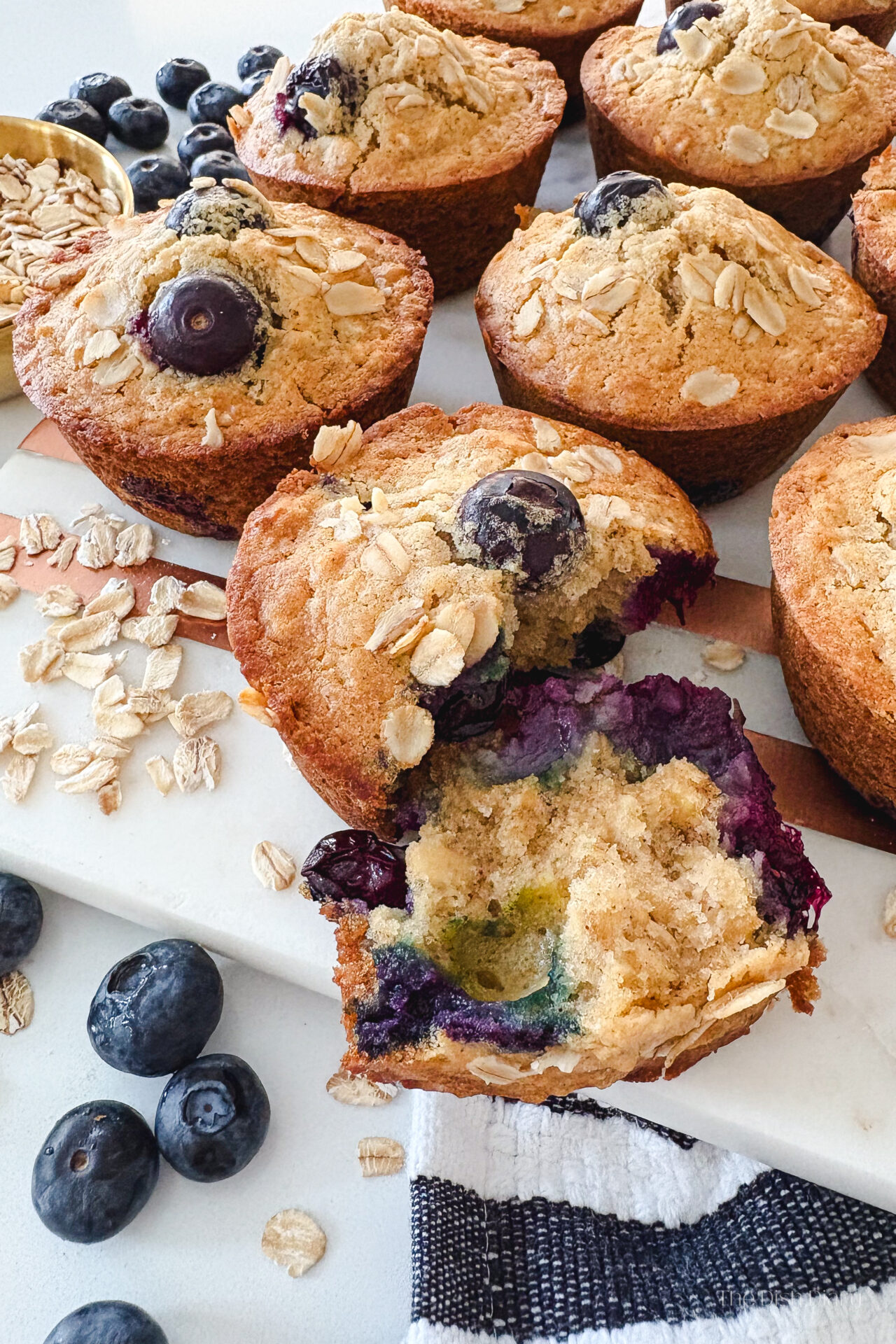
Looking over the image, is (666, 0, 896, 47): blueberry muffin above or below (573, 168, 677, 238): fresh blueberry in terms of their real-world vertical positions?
above

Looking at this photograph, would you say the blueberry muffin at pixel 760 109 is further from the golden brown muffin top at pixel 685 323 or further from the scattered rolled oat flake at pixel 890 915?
the scattered rolled oat flake at pixel 890 915

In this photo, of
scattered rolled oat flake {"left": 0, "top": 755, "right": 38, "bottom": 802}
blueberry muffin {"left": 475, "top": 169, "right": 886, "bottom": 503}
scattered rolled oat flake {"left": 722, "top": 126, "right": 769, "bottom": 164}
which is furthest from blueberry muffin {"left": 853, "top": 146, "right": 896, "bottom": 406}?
scattered rolled oat flake {"left": 0, "top": 755, "right": 38, "bottom": 802}

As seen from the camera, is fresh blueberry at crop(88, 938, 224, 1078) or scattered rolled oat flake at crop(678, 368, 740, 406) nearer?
fresh blueberry at crop(88, 938, 224, 1078)

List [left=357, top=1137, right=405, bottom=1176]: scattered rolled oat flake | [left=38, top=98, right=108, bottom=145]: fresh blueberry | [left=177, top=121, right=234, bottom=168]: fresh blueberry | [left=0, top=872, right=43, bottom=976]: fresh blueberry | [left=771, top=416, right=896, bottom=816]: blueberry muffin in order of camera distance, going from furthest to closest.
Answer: [left=38, top=98, right=108, bottom=145]: fresh blueberry, [left=177, top=121, right=234, bottom=168]: fresh blueberry, [left=0, top=872, right=43, bottom=976]: fresh blueberry, [left=357, top=1137, right=405, bottom=1176]: scattered rolled oat flake, [left=771, top=416, right=896, bottom=816]: blueberry muffin

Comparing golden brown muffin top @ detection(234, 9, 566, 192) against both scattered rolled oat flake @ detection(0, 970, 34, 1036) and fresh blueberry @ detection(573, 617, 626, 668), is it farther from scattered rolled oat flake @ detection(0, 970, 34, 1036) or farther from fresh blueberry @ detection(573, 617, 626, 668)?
scattered rolled oat flake @ detection(0, 970, 34, 1036)

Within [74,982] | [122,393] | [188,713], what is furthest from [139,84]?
[74,982]

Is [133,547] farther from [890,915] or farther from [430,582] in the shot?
[890,915]

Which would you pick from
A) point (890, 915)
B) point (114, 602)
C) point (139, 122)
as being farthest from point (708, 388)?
point (139, 122)

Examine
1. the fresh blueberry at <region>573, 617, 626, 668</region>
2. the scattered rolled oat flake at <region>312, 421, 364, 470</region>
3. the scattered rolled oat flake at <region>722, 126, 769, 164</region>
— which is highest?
the scattered rolled oat flake at <region>722, 126, 769, 164</region>
